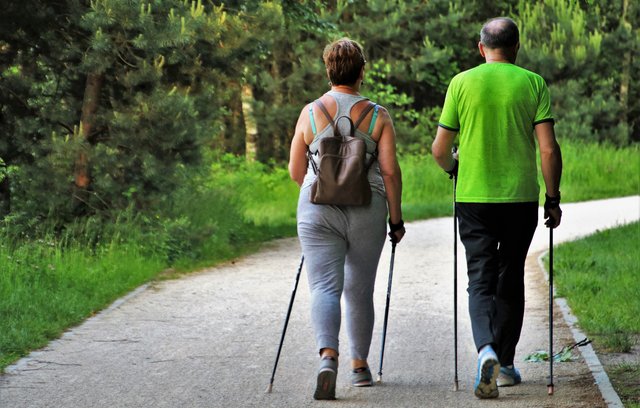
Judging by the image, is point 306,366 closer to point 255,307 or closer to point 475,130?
point 475,130

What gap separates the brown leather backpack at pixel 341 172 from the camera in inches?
266

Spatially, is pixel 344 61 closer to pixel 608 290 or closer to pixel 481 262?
pixel 481 262

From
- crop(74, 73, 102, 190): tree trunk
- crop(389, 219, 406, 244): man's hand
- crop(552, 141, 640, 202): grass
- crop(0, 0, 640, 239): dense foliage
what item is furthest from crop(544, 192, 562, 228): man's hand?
crop(552, 141, 640, 202): grass

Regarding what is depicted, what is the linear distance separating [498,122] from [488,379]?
4.49ft

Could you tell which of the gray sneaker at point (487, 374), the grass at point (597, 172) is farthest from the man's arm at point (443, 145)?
the grass at point (597, 172)

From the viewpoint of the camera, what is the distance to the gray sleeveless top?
6855 mm

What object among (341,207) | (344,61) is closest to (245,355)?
(341,207)

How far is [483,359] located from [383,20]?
30.3 meters

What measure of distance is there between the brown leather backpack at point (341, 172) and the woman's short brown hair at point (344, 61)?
234 millimetres

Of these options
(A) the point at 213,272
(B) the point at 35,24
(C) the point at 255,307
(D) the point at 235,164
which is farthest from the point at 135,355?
(D) the point at 235,164

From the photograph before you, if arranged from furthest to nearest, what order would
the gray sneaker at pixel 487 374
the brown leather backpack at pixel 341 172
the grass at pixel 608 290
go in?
the grass at pixel 608 290 < the brown leather backpack at pixel 341 172 < the gray sneaker at pixel 487 374

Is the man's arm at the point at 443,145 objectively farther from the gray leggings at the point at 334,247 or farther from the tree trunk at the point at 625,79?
the tree trunk at the point at 625,79

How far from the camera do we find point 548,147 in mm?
6824

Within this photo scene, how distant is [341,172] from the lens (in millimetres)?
6770
